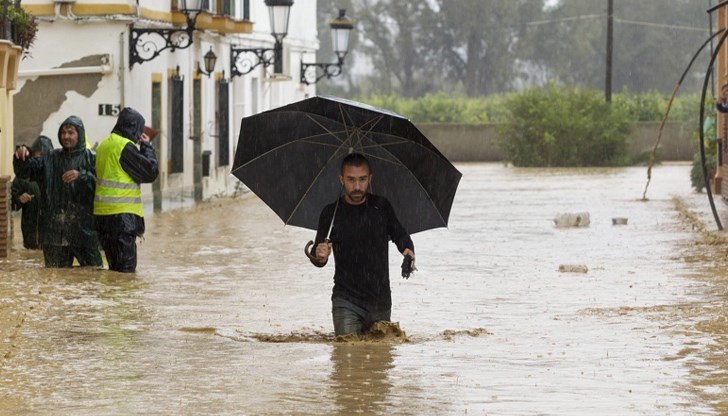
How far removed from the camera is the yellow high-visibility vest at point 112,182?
15.7 m

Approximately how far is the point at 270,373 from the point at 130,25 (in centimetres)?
1725

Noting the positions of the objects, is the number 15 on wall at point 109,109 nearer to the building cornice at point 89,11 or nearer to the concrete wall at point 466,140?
the building cornice at point 89,11

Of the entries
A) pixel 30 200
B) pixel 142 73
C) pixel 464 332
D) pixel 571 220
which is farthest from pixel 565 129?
pixel 464 332

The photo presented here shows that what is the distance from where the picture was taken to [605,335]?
39.0 feet

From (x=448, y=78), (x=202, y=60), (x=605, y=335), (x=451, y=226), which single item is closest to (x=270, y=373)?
(x=605, y=335)

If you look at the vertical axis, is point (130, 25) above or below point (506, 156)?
→ above

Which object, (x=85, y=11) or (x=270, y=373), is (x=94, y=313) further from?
(x=85, y=11)

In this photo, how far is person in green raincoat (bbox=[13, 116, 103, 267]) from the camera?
16359 millimetres

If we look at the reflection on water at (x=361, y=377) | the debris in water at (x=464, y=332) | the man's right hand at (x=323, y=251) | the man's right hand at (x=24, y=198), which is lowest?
the debris in water at (x=464, y=332)

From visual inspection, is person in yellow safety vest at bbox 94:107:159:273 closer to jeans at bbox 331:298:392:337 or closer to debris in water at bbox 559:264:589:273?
debris in water at bbox 559:264:589:273

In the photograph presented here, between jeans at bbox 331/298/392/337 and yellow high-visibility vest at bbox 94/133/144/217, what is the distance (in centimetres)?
525

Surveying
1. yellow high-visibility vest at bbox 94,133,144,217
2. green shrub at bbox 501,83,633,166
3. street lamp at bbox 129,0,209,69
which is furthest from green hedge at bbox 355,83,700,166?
yellow high-visibility vest at bbox 94,133,144,217

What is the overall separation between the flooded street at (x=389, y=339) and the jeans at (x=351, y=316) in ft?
0.37

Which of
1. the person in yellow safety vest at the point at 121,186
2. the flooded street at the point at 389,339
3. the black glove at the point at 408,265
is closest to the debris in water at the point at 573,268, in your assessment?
the flooded street at the point at 389,339
